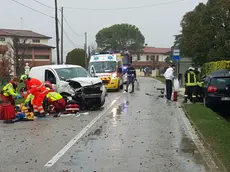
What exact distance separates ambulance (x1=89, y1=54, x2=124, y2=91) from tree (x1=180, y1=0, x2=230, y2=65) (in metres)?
8.93

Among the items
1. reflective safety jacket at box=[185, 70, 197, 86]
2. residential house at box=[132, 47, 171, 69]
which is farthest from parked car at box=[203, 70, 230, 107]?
residential house at box=[132, 47, 171, 69]

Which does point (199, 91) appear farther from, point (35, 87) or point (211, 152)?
point (211, 152)

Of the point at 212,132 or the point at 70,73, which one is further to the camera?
the point at 70,73

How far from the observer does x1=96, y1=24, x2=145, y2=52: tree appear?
97125mm

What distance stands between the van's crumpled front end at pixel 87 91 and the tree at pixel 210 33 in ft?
56.2

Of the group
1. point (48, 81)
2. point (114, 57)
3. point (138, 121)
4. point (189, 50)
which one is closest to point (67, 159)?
point (138, 121)

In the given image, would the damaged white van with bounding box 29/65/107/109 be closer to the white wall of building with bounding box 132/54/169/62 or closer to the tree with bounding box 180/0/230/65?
the tree with bounding box 180/0/230/65

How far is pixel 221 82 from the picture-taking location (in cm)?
1479

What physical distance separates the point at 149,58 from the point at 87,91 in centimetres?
9453

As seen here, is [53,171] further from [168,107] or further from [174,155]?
[168,107]

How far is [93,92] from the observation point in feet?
49.1

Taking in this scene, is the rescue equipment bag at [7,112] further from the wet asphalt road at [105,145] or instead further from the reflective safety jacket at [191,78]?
the reflective safety jacket at [191,78]

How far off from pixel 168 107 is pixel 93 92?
325 centimetres

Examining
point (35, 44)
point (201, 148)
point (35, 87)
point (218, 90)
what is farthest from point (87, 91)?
point (35, 44)
